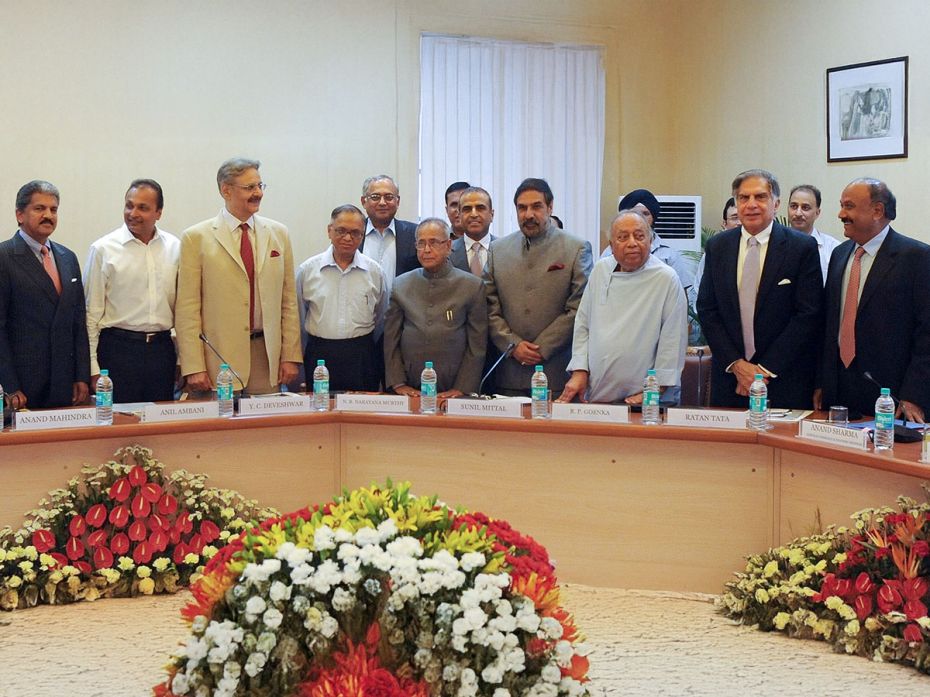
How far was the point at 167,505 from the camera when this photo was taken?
3.95m

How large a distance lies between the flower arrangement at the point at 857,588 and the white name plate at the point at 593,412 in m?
0.68

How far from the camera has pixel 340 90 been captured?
22.8 feet

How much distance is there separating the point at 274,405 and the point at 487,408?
0.80 meters

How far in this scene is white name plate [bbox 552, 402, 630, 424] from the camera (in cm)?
393

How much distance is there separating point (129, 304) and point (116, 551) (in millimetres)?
1163

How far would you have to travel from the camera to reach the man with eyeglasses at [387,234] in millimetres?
5340

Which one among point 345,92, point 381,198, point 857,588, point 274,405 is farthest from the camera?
point 345,92

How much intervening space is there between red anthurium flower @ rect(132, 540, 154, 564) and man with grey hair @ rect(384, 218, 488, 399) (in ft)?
4.00

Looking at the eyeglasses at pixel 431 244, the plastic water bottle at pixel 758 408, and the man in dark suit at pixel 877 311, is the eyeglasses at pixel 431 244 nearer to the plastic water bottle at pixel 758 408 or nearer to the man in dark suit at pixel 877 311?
the plastic water bottle at pixel 758 408

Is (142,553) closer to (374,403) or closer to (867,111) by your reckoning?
(374,403)

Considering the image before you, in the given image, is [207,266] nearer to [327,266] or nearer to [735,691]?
[327,266]

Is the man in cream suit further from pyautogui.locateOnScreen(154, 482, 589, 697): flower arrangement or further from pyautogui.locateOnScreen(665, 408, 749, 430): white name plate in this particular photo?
pyautogui.locateOnScreen(154, 482, 589, 697): flower arrangement

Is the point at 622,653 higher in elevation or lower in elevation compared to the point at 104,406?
lower

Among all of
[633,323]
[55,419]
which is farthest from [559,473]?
[55,419]
